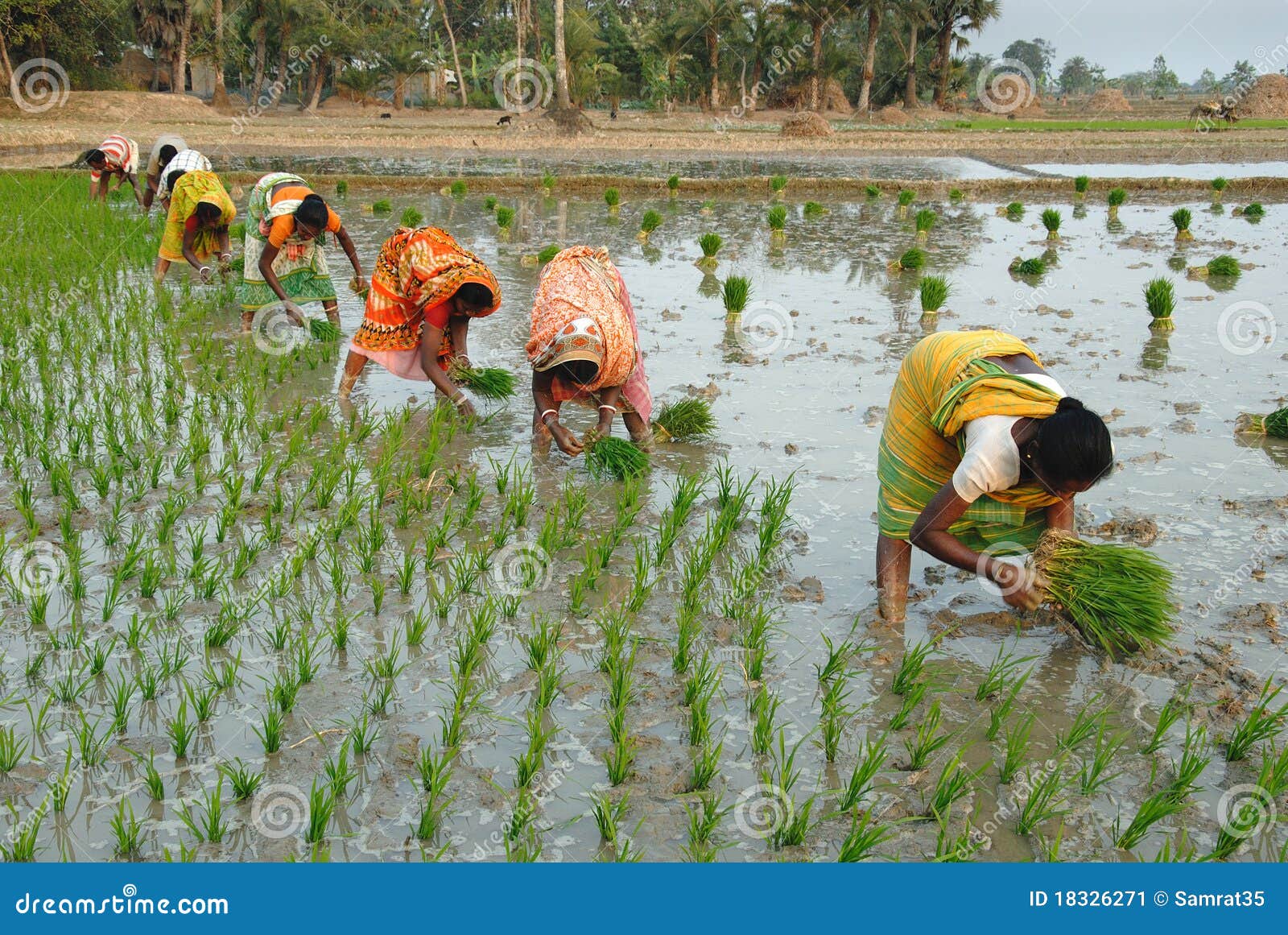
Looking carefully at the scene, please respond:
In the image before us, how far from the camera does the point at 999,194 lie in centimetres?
1536

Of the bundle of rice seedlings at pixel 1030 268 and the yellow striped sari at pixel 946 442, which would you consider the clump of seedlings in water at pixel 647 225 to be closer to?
the bundle of rice seedlings at pixel 1030 268

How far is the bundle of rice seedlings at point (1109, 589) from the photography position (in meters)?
3.00

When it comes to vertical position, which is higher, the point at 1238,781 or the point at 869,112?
the point at 869,112

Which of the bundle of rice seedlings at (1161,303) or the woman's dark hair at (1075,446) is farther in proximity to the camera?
the bundle of rice seedlings at (1161,303)

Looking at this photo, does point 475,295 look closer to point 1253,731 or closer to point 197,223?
point 1253,731

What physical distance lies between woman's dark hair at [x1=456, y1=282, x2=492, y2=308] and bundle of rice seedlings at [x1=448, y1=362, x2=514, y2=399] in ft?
1.20

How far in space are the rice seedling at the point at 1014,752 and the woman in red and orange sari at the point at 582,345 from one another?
6.97 feet

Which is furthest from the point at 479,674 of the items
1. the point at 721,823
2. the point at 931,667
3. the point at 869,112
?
the point at 869,112

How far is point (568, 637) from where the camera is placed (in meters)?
3.33

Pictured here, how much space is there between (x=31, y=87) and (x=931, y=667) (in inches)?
1197

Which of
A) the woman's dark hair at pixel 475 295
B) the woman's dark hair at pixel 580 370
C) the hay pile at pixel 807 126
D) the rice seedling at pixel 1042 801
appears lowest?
the rice seedling at pixel 1042 801

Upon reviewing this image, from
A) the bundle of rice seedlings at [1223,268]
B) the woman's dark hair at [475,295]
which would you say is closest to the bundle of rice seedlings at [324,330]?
the woman's dark hair at [475,295]

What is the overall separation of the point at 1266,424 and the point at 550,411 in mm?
3345

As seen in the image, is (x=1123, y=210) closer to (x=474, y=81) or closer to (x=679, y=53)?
(x=679, y=53)
